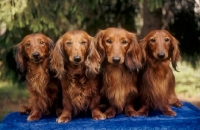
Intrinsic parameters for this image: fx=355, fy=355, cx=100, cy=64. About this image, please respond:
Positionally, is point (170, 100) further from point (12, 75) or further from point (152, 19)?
point (12, 75)

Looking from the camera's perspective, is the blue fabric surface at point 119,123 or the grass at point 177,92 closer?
the blue fabric surface at point 119,123

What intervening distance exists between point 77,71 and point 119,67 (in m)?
0.35

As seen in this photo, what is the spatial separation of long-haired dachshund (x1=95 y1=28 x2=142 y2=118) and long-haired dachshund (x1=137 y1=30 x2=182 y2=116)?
0.29 ft

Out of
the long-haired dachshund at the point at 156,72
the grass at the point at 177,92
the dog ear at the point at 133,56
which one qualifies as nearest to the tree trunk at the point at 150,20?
the grass at the point at 177,92

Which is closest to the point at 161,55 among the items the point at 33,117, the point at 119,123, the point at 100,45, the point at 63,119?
the point at 100,45

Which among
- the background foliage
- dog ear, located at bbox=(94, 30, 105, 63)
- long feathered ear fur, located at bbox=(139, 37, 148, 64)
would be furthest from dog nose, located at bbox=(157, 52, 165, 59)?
the background foliage

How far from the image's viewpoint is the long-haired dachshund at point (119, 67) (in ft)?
9.33

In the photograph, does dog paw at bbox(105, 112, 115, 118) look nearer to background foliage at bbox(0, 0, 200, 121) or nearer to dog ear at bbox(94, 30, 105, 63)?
dog ear at bbox(94, 30, 105, 63)

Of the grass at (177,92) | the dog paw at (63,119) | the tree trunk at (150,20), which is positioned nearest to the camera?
the dog paw at (63,119)

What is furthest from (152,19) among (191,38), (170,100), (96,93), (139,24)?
(96,93)

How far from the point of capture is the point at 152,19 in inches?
207

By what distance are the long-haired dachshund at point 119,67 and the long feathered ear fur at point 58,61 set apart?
318 millimetres

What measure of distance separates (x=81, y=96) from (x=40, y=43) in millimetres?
549

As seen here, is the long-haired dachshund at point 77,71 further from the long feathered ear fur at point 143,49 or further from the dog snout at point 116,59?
the long feathered ear fur at point 143,49
